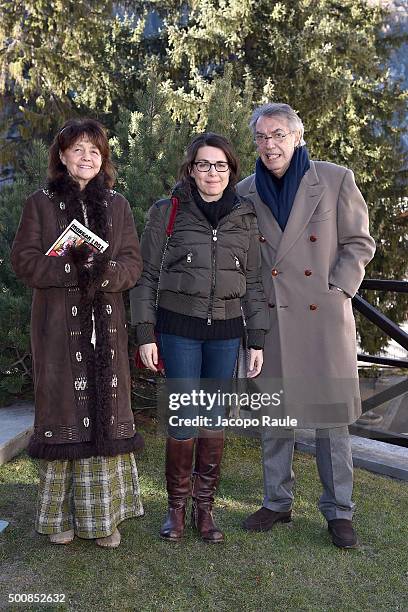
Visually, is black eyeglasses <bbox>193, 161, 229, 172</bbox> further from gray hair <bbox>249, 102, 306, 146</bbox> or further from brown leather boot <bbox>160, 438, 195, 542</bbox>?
brown leather boot <bbox>160, 438, 195, 542</bbox>

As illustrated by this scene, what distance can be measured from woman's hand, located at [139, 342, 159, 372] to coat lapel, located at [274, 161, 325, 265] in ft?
2.36

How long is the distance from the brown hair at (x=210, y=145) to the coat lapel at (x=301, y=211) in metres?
0.32

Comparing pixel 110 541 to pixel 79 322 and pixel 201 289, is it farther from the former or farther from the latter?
pixel 201 289

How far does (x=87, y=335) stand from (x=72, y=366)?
15cm

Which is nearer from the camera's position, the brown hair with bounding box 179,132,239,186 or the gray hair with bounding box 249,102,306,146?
the brown hair with bounding box 179,132,239,186

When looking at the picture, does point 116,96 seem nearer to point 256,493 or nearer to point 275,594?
point 256,493

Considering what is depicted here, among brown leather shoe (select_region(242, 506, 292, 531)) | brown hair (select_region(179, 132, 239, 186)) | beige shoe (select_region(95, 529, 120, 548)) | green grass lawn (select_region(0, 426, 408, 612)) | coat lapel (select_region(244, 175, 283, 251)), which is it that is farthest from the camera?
brown leather shoe (select_region(242, 506, 292, 531))

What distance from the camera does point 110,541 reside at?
3.26 meters

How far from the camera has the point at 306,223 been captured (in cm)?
331

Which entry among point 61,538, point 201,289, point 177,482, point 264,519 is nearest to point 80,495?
point 61,538

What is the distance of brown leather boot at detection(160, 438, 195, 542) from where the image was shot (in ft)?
10.7

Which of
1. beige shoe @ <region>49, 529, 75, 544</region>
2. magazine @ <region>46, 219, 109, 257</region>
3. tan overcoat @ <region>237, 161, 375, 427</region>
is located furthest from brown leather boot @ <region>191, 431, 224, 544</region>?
magazine @ <region>46, 219, 109, 257</region>

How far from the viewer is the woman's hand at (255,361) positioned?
3311 millimetres

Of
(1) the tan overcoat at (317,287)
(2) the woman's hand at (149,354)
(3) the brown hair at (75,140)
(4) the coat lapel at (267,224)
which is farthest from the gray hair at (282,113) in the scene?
(2) the woman's hand at (149,354)
